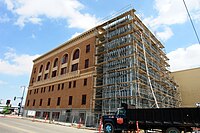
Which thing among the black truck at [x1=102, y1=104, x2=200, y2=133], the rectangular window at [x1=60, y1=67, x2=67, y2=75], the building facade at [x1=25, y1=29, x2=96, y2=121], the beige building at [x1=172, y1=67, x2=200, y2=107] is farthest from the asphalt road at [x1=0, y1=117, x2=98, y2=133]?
the beige building at [x1=172, y1=67, x2=200, y2=107]

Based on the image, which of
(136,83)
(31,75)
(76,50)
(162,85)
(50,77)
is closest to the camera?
(136,83)

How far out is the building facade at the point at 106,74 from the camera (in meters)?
23.9

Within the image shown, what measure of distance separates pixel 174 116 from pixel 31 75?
48463mm

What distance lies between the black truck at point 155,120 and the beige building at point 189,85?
24050 mm

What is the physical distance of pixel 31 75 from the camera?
53000 millimetres

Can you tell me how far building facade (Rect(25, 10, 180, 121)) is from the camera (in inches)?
942

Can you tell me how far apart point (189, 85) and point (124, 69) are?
20.2 m

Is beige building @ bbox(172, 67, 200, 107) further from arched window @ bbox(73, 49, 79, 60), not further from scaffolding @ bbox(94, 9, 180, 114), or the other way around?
arched window @ bbox(73, 49, 79, 60)

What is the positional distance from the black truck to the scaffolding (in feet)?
19.6

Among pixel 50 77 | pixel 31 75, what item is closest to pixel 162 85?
pixel 50 77

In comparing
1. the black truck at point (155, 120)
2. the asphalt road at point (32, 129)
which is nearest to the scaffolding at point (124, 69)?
the black truck at point (155, 120)

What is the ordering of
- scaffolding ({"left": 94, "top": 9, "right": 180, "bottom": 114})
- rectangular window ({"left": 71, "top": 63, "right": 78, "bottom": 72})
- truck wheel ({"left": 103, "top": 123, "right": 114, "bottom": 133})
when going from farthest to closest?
1. rectangular window ({"left": 71, "top": 63, "right": 78, "bottom": 72})
2. scaffolding ({"left": 94, "top": 9, "right": 180, "bottom": 114})
3. truck wheel ({"left": 103, "top": 123, "right": 114, "bottom": 133})

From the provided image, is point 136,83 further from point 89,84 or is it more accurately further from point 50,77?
point 50,77

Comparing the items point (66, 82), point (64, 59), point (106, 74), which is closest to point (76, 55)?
point (64, 59)
